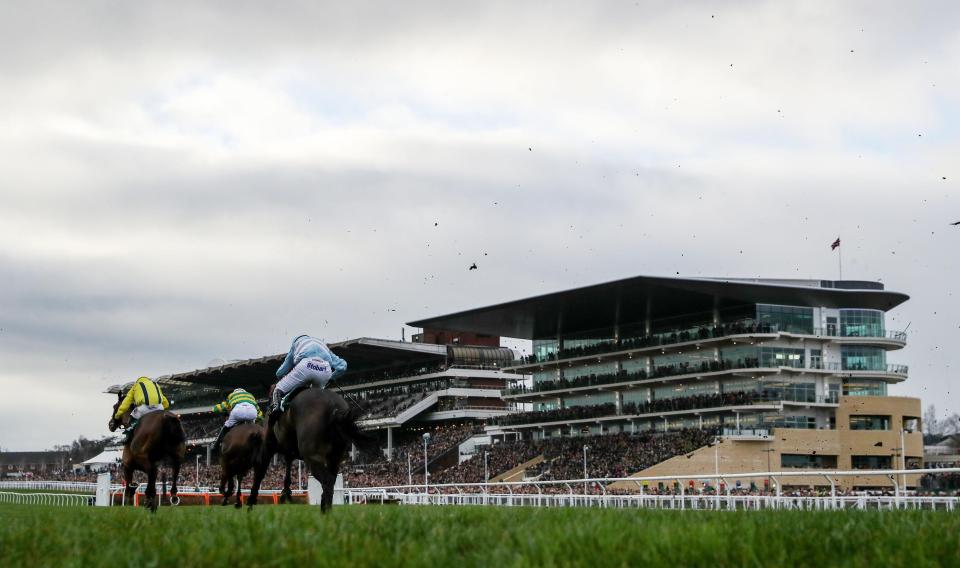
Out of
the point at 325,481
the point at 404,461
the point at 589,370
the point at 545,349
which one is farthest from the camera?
the point at 545,349

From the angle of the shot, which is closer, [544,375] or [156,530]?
[156,530]

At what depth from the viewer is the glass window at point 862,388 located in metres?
79.4

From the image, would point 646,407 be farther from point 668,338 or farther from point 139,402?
point 139,402

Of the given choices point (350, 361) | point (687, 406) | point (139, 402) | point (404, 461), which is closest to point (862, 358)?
point (687, 406)

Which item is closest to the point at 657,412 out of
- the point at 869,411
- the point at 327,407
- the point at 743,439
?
the point at 743,439

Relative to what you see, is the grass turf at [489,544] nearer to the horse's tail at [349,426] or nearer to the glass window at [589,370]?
Result: the horse's tail at [349,426]

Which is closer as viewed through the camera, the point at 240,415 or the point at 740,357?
the point at 240,415

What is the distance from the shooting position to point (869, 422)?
7775cm

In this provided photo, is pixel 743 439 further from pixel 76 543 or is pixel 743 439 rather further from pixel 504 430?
pixel 76 543

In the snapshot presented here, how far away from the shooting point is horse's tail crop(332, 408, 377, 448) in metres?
13.1

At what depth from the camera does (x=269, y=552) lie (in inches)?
221

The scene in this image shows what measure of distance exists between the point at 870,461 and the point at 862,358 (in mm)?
7960

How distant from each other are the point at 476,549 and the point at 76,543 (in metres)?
2.51

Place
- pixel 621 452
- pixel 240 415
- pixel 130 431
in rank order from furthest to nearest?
pixel 621 452
pixel 240 415
pixel 130 431
